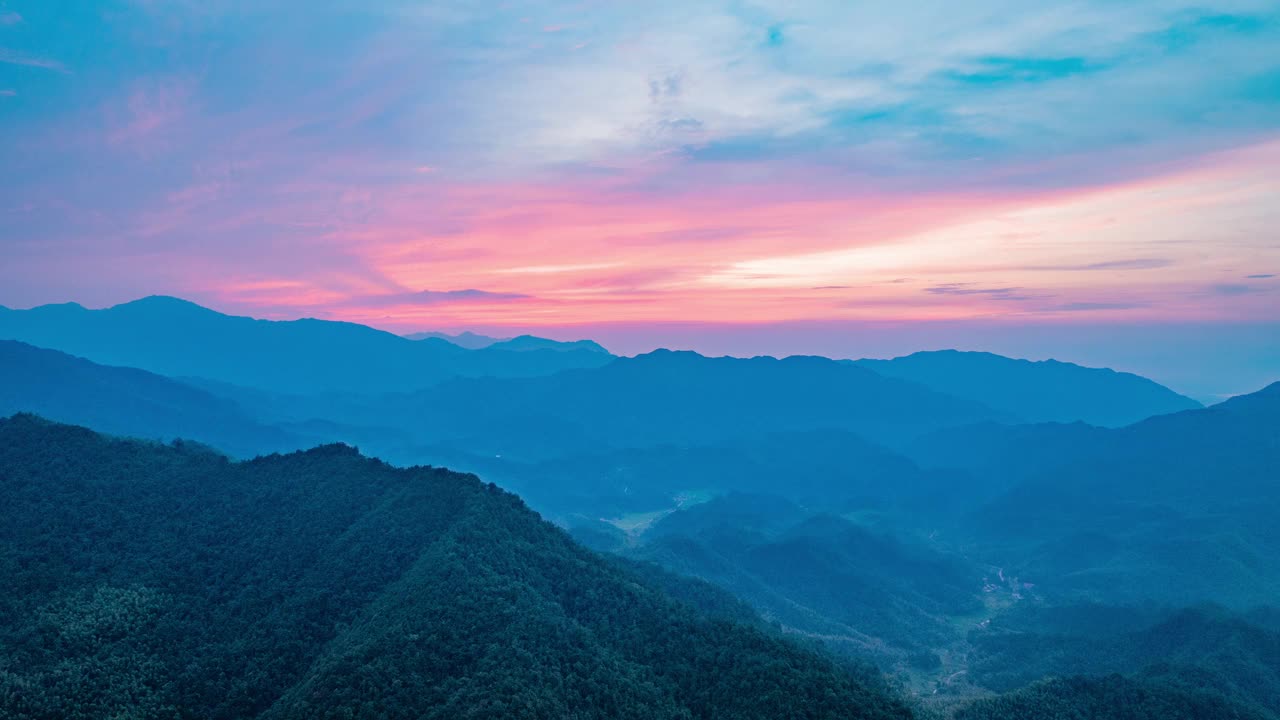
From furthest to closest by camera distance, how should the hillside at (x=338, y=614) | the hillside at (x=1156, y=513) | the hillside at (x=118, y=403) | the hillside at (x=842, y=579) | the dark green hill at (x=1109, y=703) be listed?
the hillside at (x=118, y=403), the hillside at (x=1156, y=513), the hillside at (x=842, y=579), the dark green hill at (x=1109, y=703), the hillside at (x=338, y=614)

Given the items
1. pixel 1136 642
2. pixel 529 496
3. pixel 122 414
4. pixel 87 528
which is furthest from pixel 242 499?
pixel 122 414

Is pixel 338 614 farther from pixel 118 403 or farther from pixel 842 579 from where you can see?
pixel 118 403

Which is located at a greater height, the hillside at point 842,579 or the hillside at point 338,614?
the hillside at point 338,614

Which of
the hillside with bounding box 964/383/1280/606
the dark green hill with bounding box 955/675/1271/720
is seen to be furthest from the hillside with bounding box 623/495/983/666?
the dark green hill with bounding box 955/675/1271/720

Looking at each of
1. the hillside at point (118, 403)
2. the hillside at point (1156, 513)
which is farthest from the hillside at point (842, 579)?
the hillside at point (118, 403)

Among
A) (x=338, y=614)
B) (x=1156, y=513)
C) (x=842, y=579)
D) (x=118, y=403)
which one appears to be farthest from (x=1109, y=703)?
(x=118, y=403)

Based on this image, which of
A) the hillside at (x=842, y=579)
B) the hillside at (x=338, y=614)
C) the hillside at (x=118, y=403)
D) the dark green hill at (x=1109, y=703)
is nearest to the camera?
the hillside at (x=338, y=614)

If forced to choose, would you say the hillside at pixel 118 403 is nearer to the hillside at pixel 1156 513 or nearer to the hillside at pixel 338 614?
the hillside at pixel 338 614

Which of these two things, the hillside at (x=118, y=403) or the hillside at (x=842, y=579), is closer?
the hillside at (x=842, y=579)

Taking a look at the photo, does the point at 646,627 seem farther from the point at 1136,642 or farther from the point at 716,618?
the point at 1136,642
